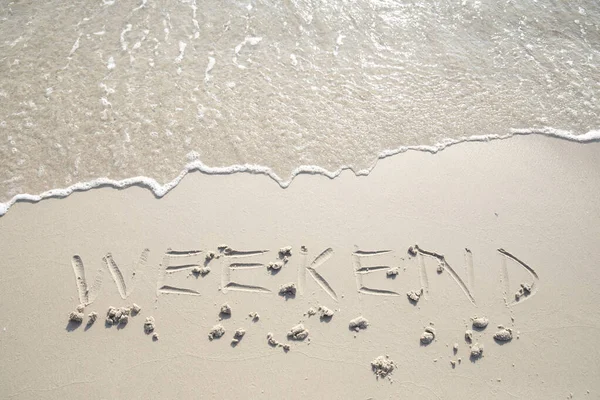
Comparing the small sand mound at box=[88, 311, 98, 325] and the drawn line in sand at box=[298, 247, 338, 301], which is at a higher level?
the drawn line in sand at box=[298, 247, 338, 301]

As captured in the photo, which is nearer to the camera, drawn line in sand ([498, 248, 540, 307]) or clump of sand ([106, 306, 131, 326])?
clump of sand ([106, 306, 131, 326])

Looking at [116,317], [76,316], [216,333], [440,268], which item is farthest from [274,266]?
[76,316]

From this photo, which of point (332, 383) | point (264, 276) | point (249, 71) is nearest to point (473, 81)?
point (249, 71)

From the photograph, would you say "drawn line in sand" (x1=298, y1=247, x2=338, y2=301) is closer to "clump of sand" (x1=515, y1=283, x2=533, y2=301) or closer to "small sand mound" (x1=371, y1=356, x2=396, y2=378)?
"small sand mound" (x1=371, y1=356, x2=396, y2=378)

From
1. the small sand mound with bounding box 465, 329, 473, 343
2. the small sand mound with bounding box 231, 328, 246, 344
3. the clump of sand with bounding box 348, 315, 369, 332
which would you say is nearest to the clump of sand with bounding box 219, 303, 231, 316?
the small sand mound with bounding box 231, 328, 246, 344

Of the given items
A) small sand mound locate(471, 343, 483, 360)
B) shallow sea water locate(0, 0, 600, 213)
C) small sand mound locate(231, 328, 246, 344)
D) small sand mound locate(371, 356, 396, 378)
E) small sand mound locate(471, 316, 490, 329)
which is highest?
shallow sea water locate(0, 0, 600, 213)

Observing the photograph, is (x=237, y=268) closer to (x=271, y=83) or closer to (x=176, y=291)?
(x=176, y=291)

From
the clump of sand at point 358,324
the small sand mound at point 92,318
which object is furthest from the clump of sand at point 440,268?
the small sand mound at point 92,318
